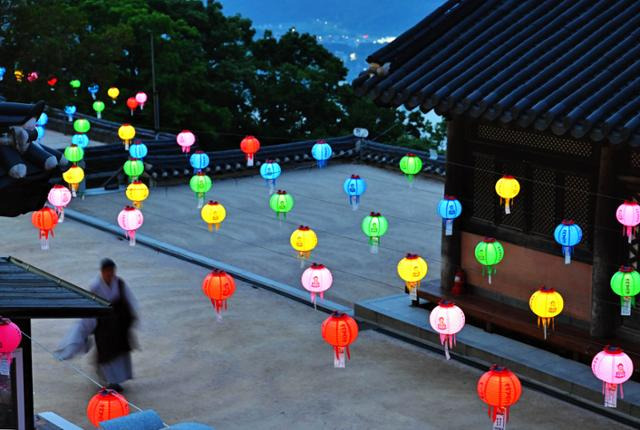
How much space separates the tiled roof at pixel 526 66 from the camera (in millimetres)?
14891

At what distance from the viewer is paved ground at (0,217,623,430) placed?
1517 centimetres

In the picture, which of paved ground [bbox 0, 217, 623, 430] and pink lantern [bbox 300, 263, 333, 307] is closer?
paved ground [bbox 0, 217, 623, 430]

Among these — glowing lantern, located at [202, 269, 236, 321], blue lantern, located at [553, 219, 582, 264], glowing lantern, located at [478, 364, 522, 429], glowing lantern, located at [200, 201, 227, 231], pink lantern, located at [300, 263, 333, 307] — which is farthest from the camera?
glowing lantern, located at [200, 201, 227, 231]

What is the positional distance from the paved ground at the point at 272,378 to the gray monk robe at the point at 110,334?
0.51 m

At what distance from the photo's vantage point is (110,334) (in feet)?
50.9

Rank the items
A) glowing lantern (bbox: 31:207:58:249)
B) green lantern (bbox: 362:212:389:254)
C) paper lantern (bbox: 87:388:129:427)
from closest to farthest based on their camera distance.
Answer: paper lantern (bbox: 87:388:129:427) → green lantern (bbox: 362:212:389:254) → glowing lantern (bbox: 31:207:58:249)

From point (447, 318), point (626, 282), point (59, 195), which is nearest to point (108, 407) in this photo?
point (447, 318)

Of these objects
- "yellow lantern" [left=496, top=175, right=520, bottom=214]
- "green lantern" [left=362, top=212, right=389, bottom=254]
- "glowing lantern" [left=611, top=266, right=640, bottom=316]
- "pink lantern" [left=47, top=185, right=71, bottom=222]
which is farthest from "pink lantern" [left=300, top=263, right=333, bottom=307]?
"pink lantern" [left=47, top=185, right=71, bottom=222]

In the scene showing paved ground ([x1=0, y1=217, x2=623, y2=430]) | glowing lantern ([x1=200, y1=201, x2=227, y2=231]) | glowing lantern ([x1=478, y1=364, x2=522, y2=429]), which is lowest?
paved ground ([x1=0, y1=217, x2=623, y2=430])

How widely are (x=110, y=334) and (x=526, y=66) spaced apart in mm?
6819

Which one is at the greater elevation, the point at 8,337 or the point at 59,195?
the point at 8,337

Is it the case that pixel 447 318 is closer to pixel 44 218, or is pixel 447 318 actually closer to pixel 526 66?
pixel 526 66

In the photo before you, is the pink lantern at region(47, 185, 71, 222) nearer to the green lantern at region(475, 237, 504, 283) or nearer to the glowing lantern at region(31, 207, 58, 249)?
the glowing lantern at region(31, 207, 58, 249)

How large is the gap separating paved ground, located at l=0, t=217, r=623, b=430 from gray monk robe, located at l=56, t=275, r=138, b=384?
1.68ft
